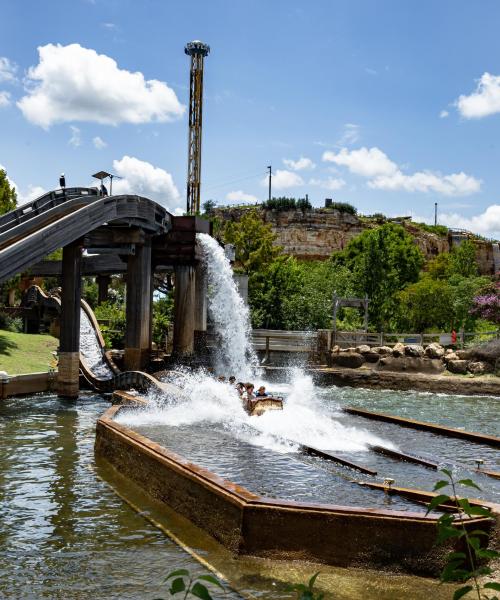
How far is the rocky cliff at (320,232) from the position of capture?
8506 cm

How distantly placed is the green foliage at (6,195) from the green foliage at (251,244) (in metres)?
22.1

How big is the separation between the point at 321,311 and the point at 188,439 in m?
32.1

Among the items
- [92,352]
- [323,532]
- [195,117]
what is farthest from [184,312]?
[195,117]

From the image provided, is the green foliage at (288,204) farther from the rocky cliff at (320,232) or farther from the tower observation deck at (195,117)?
the tower observation deck at (195,117)

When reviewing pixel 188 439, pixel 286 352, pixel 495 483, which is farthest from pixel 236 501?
pixel 286 352

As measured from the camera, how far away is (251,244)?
2208 inches

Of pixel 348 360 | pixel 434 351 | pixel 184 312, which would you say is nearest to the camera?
pixel 184 312

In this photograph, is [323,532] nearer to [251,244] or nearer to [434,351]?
[434,351]

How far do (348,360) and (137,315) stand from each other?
11901 mm

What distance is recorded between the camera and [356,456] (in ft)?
40.3

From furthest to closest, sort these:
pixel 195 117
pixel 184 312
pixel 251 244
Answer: pixel 195 117
pixel 251 244
pixel 184 312

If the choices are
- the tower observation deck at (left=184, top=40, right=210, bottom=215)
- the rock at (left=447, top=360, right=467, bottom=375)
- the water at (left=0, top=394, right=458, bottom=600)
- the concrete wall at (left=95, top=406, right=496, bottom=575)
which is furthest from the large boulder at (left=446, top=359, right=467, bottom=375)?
the tower observation deck at (left=184, top=40, right=210, bottom=215)

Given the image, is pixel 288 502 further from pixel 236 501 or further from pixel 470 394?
pixel 470 394

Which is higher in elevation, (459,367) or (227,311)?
(227,311)
